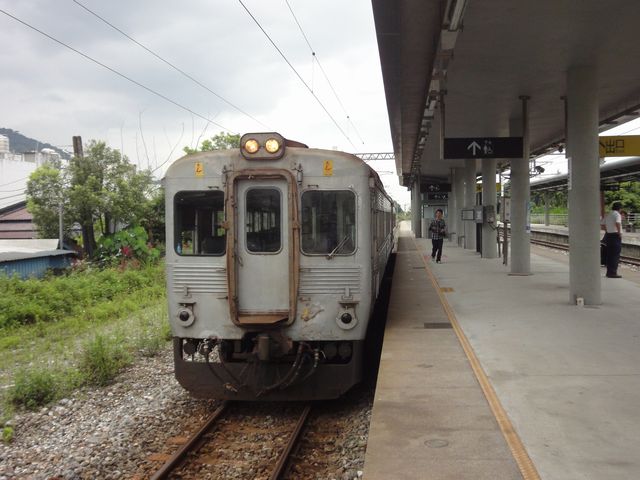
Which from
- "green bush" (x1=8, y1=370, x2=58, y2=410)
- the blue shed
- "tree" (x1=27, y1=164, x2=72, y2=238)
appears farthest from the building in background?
"green bush" (x1=8, y1=370, x2=58, y2=410)

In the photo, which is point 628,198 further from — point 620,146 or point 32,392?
point 32,392

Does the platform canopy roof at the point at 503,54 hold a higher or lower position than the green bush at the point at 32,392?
higher

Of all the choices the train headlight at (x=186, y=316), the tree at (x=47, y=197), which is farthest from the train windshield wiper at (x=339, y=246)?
the tree at (x=47, y=197)

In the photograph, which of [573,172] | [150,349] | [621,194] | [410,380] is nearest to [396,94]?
[573,172]

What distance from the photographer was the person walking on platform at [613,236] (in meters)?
12.8

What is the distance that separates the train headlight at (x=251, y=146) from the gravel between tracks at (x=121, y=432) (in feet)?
9.70

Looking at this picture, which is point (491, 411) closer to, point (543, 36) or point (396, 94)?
point (543, 36)

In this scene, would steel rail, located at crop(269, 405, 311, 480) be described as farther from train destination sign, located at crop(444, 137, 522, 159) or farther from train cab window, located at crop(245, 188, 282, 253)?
train destination sign, located at crop(444, 137, 522, 159)

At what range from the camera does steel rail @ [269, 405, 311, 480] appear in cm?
481

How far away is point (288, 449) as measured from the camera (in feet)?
17.3

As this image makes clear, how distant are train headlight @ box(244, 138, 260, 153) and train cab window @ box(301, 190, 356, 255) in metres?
0.71

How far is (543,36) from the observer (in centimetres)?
857

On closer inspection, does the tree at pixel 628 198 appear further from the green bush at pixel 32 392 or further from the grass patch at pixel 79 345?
the green bush at pixel 32 392

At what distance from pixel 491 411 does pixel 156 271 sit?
1859 cm
